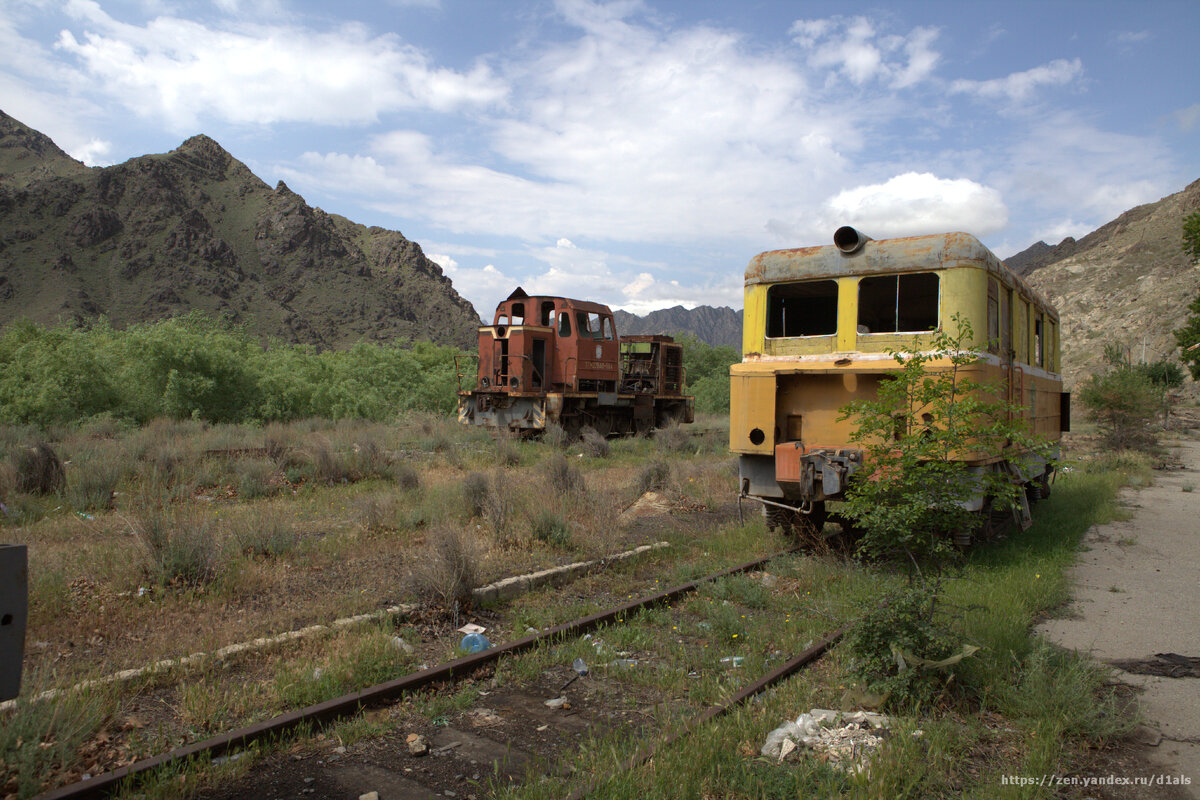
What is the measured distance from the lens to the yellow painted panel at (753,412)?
25.0 feet

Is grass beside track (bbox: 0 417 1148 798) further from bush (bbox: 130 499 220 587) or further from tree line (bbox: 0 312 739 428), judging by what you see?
tree line (bbox: 0 312 739 428)

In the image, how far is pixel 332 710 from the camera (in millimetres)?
4109

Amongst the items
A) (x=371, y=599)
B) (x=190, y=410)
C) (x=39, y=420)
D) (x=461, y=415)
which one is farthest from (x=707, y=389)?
(x=371, y=599)

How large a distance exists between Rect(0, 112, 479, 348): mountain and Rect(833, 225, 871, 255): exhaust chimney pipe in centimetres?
5409

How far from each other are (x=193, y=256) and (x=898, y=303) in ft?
268

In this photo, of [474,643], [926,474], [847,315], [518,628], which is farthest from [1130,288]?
[474,643]

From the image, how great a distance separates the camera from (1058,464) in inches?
187

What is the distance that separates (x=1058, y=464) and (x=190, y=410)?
19662 mm

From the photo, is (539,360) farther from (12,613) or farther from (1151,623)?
(12,613)

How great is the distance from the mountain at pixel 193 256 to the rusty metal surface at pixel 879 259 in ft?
176

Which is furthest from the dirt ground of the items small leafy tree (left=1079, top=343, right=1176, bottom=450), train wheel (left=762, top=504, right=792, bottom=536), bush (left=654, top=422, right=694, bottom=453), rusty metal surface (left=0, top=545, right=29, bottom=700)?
small leafy tree (left=1079, top=343, right=1176, bottom=450)

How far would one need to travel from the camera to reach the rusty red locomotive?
1850 centimetres

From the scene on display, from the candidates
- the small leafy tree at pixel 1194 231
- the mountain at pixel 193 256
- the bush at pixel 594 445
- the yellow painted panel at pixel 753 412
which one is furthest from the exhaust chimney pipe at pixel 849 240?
the mountain at pixel 193 256

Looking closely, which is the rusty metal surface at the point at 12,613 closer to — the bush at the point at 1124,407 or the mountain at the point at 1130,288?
the bush at the point at 1124,407
